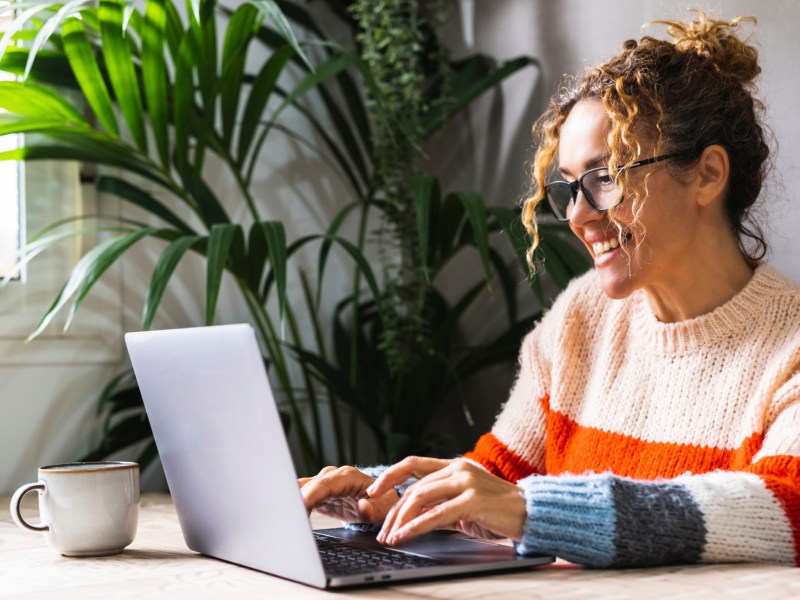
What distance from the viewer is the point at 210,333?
2.78 ft

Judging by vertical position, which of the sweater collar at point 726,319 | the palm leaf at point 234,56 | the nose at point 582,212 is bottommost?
the sweater collar at point 726,319

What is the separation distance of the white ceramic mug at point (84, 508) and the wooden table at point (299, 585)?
0.02 meters

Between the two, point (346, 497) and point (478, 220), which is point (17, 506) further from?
point (478, 220)

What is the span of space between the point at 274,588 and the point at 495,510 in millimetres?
217

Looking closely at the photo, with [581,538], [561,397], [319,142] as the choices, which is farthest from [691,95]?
[319,142]

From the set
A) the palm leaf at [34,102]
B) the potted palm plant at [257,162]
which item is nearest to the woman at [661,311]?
the potted palm plant at [257,162]

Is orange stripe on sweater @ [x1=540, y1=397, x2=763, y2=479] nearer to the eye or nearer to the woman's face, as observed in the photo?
the woman's face

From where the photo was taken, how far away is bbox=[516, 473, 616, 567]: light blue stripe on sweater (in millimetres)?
908

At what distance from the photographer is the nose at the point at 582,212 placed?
127cm

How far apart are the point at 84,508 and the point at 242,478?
0.74 feet

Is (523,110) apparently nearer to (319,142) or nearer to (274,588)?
(319,142)

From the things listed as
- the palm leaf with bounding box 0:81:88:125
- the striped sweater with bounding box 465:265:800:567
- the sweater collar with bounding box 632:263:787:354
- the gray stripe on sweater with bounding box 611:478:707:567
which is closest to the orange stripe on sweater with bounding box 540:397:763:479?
the striped sweater with bounding box 465:265:800:567

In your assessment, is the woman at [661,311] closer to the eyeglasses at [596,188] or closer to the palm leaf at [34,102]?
the eyeglasses at [596,188]

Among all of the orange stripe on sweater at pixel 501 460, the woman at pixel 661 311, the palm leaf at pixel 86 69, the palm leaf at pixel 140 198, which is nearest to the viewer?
the woman at pixel 661 311
